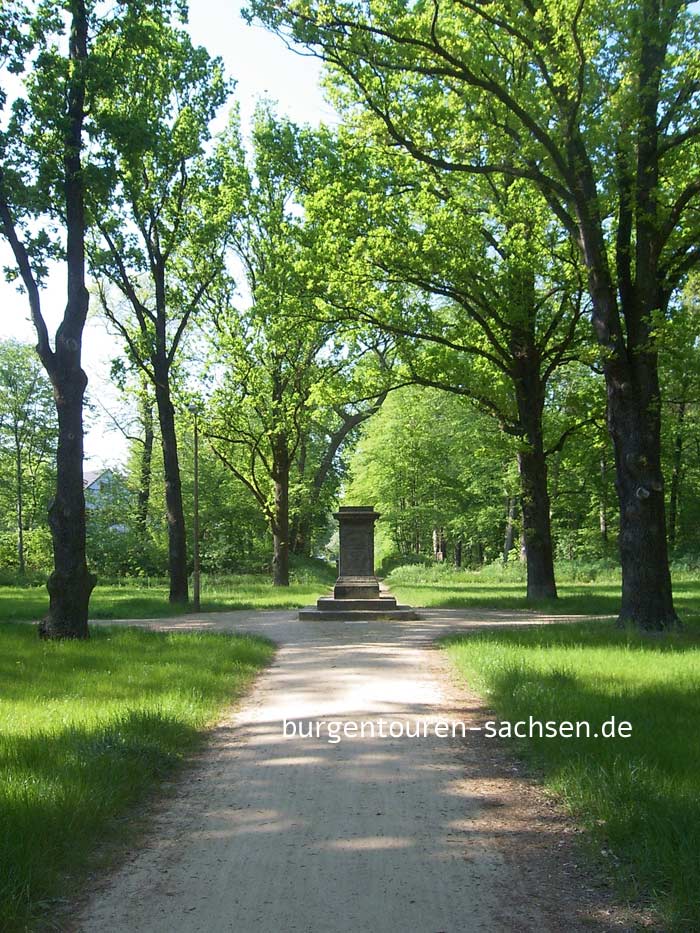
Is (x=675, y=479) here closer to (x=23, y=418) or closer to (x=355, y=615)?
(x=355, y=615)

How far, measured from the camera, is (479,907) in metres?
3.80

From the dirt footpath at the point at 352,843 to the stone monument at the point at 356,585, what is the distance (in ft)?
37.9

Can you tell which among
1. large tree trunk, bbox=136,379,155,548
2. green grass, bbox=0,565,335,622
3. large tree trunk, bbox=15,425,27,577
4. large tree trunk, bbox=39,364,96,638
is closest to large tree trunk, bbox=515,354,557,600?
green grass, bbox=0,565,335,622

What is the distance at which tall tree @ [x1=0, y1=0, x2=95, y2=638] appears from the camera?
557 inches

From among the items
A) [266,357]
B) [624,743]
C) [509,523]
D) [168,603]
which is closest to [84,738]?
[624,743]

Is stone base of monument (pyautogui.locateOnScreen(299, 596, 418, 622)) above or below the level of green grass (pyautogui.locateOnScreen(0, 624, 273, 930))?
below

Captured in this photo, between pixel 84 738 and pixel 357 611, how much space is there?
45.8 ft

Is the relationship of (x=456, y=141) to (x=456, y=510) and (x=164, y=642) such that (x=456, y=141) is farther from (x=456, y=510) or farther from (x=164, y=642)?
(x=456, y=510)

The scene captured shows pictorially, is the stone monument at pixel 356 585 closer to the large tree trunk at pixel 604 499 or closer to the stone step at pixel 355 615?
the stone step at pixel 355 615

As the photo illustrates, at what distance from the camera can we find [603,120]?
13500mm

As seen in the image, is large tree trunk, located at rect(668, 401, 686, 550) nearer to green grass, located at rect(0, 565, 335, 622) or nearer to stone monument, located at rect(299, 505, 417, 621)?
green grass, located at rect(0, 565, 335, 622)

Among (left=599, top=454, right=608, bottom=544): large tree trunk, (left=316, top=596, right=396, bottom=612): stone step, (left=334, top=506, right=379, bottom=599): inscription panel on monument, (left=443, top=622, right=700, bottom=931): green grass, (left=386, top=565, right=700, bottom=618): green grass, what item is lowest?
(left=386, top=565, right=700, bottom=618): green grass

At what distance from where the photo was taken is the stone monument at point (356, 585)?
20.0 metres

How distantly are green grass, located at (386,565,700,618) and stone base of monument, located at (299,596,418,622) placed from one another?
257cm
